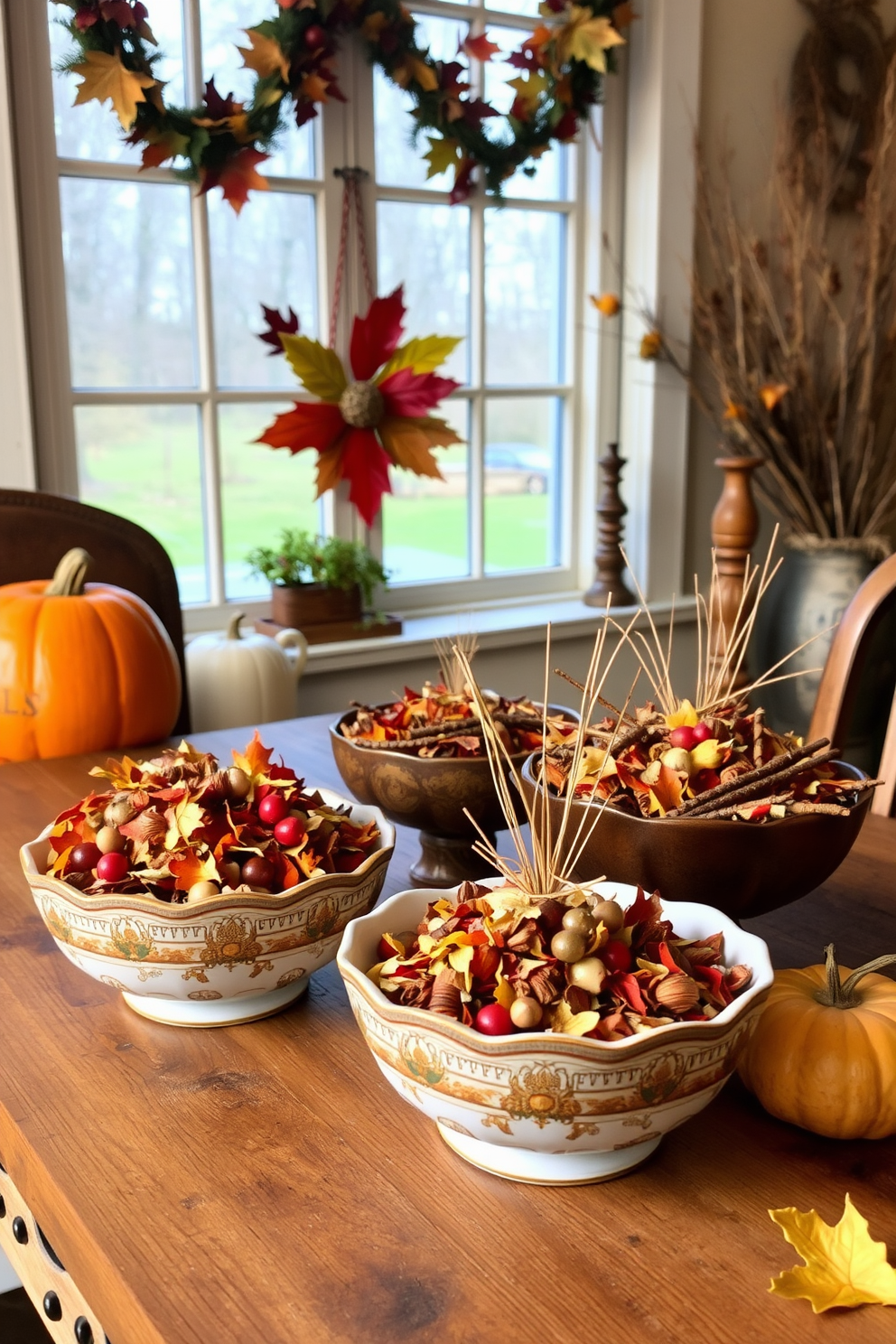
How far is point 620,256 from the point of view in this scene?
2.81m

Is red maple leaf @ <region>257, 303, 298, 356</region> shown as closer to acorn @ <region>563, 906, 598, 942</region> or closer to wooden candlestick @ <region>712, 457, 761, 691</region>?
wooden candlestick @ <region>712, 457, 761, 691</region>

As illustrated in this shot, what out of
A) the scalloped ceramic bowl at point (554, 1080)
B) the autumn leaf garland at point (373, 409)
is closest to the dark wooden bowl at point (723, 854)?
the scalloped ceramic bowl at point (554, 1080)

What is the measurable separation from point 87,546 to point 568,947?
131 centimetres

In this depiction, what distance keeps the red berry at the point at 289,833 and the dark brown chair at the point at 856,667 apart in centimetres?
69

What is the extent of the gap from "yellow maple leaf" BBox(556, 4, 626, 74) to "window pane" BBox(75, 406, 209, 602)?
1063 mm

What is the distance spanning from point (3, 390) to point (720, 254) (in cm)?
167

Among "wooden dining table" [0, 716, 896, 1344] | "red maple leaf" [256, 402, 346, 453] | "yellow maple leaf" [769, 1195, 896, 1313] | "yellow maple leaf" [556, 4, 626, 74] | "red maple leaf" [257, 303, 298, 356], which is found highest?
"yellow maple leaf" [556, 4, 626, 74]

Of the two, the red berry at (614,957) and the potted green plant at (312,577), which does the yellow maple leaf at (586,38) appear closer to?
the potted green plant at (312,577)

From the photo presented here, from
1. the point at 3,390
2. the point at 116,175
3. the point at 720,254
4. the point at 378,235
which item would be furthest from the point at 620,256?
the point at 3,390

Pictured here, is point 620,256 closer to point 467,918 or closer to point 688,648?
point 688,648

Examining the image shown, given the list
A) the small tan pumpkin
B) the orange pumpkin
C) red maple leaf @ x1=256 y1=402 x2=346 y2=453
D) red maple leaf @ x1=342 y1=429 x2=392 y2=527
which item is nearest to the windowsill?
red maple leaf @ x1=342 y1=429 x2=392 y2=527

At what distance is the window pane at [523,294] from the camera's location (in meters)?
2.72

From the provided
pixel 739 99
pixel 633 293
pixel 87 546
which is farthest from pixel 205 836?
pixel 739 99

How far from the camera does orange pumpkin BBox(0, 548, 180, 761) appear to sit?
1470 millimetres
